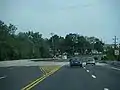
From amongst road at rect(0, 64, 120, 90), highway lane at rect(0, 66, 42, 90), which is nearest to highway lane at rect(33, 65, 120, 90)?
road at rect(0, 64, 120, 90)

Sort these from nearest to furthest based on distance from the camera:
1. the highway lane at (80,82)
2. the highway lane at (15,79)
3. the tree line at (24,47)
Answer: the highway lane at (80,82) < the highway lane at (15,79) < the tree line at (24,47)

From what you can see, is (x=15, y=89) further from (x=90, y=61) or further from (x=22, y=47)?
(x=22, y=47)

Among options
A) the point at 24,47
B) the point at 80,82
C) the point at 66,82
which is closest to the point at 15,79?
the point at 66,82

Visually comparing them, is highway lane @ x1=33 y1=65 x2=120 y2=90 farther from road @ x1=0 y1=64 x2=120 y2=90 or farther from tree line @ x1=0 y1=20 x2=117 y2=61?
tree line @ x1=0 y1=20 x2=117 y2=61

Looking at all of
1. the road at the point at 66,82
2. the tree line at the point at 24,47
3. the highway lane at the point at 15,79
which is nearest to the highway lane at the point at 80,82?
the road at the point at 66,82

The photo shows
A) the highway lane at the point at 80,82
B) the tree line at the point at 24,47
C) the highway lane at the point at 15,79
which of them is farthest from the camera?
the tree line at the point at 24,47

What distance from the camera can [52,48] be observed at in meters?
183

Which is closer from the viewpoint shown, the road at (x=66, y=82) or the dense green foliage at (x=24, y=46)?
the road at (x=66, y=82)

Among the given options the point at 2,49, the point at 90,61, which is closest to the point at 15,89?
the point at 90,61

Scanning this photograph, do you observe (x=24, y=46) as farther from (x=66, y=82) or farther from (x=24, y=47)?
(x=66, y=82)

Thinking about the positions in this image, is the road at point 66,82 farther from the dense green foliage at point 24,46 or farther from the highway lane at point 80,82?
the dense green foliage at point 24,46

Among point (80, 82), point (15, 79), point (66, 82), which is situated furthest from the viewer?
point (15, 79)

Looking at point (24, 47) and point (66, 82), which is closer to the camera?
point (66, 82)

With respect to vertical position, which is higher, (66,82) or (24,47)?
(24,47)
